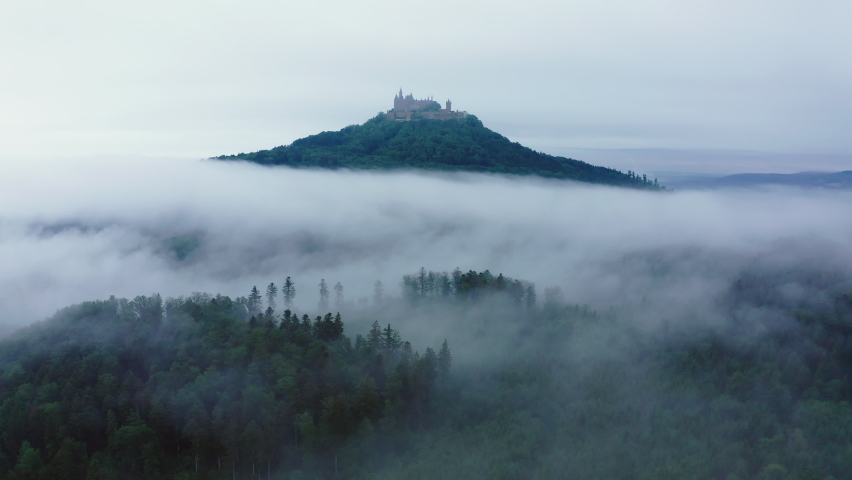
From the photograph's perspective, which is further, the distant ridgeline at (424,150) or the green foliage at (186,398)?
the distant ridgeline at (424,150)

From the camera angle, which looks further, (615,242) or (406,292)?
(615,242)

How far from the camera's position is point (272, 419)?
43.8m

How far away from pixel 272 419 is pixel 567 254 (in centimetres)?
9239

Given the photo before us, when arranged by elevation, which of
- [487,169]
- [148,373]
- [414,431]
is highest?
[487,169]

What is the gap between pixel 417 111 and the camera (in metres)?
169

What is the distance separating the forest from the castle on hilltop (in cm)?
10903

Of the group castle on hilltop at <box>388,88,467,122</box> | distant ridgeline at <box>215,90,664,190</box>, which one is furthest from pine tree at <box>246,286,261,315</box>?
castle on hilltop at <box>388,88,467,122</box>

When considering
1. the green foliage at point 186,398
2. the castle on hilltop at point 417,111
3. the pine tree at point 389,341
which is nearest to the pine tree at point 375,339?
the pine tree at point 389,341

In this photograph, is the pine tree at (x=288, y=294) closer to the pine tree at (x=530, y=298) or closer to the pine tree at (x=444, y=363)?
the pine tree at (x=444, y=363)

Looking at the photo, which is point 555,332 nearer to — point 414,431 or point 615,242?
point 414,431

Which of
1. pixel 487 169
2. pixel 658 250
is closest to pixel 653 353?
pixel 658 250

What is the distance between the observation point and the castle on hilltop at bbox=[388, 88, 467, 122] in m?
165

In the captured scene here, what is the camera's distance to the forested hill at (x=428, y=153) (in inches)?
6014

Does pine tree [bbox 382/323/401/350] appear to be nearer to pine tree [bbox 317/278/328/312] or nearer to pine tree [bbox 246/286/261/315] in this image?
pine tree [bbox 246/286/261/315]
